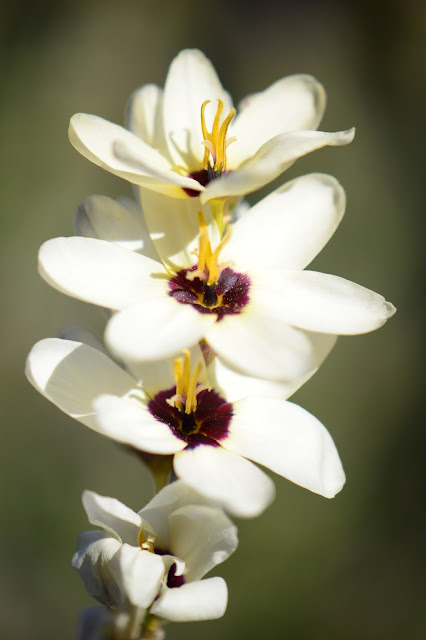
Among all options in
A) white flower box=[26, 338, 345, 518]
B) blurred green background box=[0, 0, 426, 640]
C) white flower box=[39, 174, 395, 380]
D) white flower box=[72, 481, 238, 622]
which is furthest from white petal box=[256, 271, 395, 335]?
blurred green background box=[0, 0, 426, 640]

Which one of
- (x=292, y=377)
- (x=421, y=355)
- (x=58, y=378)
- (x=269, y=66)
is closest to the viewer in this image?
(x=292, y=377)

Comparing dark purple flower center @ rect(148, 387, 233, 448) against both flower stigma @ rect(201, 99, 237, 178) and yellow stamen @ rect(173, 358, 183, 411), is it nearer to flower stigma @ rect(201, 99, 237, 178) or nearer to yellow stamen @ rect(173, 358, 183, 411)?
yellow stamen @ rect(173, 358, 183, 411)

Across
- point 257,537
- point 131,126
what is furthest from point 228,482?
point 257,537

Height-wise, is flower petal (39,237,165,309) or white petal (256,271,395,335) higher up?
white petal (256,271,395,335)

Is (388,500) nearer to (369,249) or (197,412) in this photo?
(369,249)

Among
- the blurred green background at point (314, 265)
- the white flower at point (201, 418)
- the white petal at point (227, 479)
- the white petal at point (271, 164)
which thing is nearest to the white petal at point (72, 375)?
the white flower at point (201, 418)

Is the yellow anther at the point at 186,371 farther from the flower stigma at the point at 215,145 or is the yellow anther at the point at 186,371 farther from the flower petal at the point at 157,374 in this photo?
the flower stigma at the point at 215,145

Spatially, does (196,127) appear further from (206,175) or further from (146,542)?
(146,542)
